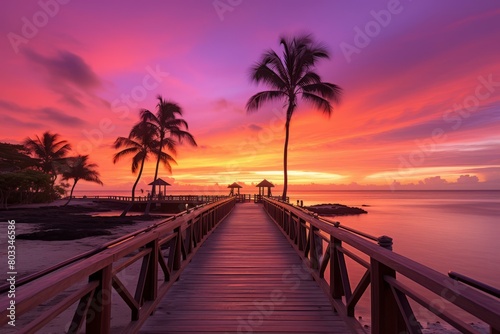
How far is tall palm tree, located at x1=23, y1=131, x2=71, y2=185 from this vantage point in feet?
143

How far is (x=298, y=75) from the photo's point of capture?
18.4 meters

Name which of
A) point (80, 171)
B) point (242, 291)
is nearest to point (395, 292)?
point (242, 291)

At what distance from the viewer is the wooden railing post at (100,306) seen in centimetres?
261

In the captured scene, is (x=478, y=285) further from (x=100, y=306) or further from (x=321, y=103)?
(x=321, y=103)

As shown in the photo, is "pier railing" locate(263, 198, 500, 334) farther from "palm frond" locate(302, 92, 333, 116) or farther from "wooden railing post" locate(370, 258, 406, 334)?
"palm frond" locate(302, 92, 333, 116)

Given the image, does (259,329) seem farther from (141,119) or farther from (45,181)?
(45,181)

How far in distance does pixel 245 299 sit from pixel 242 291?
368 mm

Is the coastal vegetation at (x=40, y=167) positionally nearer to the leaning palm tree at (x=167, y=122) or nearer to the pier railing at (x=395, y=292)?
the leaning palm tree at (x=167, y=122)

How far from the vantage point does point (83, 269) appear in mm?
2318

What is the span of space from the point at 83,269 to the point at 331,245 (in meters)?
3.15

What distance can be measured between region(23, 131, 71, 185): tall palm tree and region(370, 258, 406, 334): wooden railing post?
49719 millimetres

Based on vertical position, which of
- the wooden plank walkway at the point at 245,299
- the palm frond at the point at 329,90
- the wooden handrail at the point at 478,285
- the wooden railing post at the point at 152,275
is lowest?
the wooden plank walkway at the point at 245,299

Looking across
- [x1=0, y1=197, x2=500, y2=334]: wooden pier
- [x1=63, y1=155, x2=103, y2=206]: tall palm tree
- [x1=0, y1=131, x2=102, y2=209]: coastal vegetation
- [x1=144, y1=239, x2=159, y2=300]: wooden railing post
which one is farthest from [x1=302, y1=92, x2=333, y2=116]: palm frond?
[x1=63, y1=155, x2=103, y2=206]: tall palm tree

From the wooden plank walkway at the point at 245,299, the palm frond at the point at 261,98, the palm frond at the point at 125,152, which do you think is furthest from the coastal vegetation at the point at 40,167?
the wooden plank walkway at the point at 245,299
